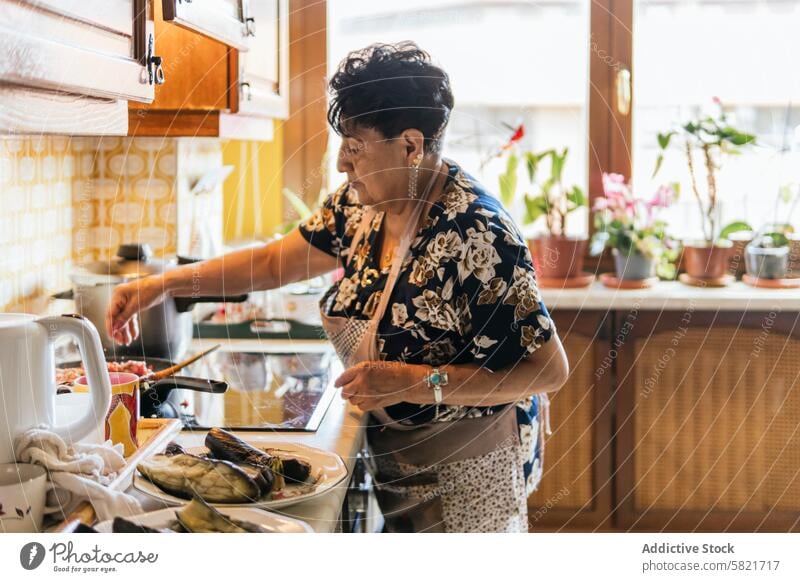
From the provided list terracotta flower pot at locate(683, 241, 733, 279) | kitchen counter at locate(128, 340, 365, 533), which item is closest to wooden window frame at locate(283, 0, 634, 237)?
terracotta flower pot at locate(683, 241, 733, 279)

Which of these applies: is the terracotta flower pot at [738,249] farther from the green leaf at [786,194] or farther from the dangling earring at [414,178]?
the dangling earring at [414,178]

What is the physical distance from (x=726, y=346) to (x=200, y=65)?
1270 mm

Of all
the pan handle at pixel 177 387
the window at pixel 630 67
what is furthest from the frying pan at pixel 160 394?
the window at pixel 630 67

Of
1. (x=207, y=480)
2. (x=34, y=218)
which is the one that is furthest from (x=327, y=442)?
(x=34, y=218)

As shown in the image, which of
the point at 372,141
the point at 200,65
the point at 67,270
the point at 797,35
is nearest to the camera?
the point at 372,141

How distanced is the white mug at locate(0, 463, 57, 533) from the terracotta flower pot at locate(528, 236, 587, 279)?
1.52 meters

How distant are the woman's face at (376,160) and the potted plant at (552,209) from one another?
104 centimetres

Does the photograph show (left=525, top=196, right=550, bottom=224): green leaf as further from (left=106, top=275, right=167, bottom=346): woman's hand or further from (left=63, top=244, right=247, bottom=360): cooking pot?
(left=106, top=275, right=167, bottom=346): woman's hand

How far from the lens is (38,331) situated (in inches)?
31.3

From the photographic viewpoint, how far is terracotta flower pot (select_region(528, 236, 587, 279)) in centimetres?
216

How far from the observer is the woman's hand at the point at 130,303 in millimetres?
1340

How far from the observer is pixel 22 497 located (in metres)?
0.76

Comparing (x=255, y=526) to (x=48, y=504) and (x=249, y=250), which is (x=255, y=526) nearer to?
(x=48, y=504)

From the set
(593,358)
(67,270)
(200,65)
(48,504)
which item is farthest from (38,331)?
(593,358)
